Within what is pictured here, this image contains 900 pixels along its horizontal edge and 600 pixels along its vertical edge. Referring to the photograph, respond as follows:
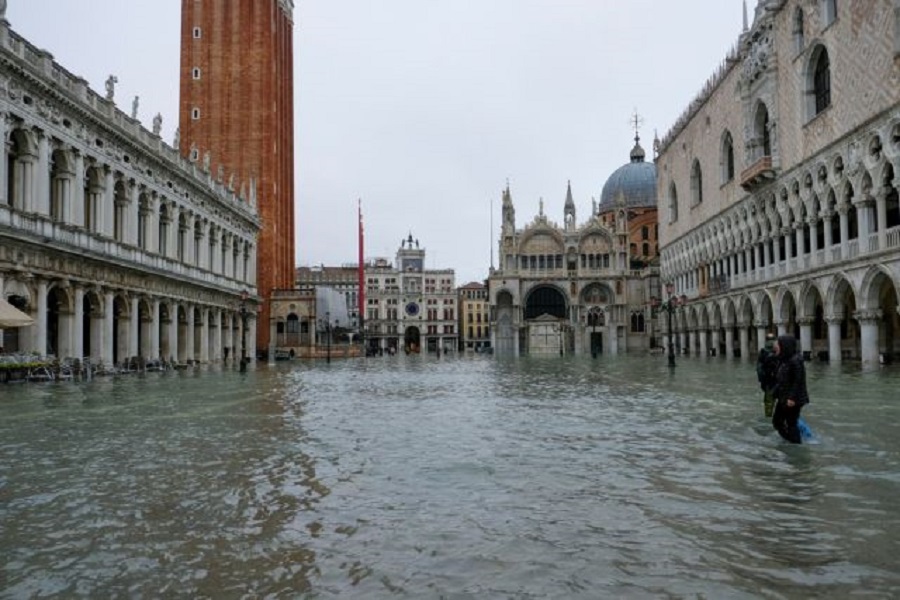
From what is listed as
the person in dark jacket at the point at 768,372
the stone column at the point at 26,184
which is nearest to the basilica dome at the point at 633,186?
the stone column at the point at 26,184

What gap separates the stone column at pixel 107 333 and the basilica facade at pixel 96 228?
0.26 ft

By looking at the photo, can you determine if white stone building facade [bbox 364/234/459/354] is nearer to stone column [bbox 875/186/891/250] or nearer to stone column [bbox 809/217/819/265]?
stone column [bbox 809/217/819/265]

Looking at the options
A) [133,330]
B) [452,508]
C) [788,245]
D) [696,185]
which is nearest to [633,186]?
[696,185]

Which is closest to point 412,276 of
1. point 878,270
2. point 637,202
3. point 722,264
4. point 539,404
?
point 637,202

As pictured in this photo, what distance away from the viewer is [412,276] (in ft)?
434

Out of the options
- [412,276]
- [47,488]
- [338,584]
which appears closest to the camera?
[338,584]

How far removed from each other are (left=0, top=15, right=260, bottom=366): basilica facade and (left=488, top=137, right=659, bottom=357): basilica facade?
41.3 m

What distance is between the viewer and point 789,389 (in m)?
9.40

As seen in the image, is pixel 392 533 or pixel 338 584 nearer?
pixel 338 584

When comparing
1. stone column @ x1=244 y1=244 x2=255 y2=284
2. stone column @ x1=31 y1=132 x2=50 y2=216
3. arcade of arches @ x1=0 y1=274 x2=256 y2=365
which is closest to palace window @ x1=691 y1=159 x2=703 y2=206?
stone column @ x1=244 y1=244 x2=255 y2=284

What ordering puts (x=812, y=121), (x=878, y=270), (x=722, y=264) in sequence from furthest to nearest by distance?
(x=722, y=264) < (x=812, y=121) < (x=878, y=270)

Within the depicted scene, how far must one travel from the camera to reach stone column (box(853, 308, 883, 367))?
103ft

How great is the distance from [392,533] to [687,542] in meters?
2.15

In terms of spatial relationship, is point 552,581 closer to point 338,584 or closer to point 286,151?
point 338,584
